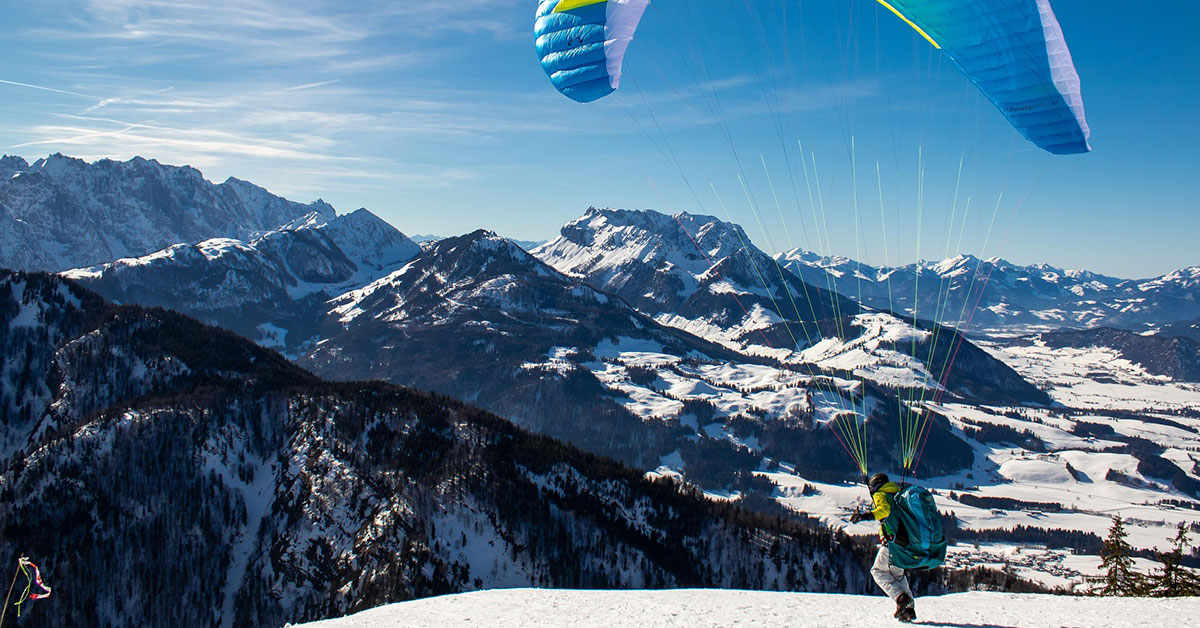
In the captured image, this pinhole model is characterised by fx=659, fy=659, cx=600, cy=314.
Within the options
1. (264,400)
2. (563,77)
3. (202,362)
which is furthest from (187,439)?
(563,77)

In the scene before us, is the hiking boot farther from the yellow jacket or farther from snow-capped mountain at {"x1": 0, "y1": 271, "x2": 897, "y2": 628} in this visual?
snow-capped mountain at {"x1": 0, "y1": 271, "x2": 897, "y2": 628}

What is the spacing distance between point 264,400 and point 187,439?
45.5 feet

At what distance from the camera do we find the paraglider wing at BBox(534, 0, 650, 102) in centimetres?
3253

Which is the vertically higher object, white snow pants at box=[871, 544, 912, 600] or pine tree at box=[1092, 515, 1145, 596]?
white snow pants at box=[871, 544, 912, 600]

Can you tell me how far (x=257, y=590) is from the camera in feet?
334

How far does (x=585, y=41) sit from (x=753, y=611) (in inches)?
1076

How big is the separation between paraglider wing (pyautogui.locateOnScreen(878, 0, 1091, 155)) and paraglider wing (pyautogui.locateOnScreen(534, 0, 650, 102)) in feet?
39.7

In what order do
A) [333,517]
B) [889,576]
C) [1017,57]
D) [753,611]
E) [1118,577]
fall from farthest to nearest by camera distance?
1. [333,517]
2. [1118,577]
3. [1017,57]
4. [753,611]
5. [889,576]

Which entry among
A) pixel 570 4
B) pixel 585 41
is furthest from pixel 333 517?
pixel 570 4

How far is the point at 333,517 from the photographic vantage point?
103 m

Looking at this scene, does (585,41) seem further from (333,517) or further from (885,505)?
(333,517)

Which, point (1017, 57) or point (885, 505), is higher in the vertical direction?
point (1017, 57)

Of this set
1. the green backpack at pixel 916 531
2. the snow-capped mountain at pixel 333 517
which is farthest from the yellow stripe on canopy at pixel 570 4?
the snow-capped mountain at pixel 333 517

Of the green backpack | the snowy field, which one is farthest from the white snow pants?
the snowy field
